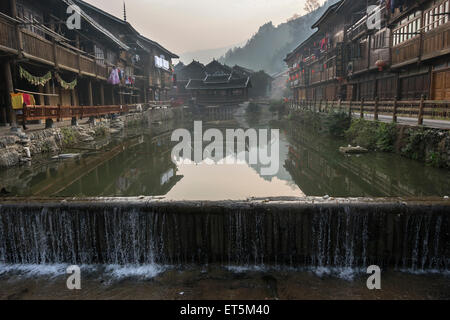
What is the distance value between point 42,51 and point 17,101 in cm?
402

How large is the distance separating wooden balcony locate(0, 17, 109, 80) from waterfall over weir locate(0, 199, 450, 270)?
981cm

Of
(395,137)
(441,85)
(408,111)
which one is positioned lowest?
(395,137)

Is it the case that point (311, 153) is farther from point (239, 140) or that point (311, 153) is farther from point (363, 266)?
point (363, 266)

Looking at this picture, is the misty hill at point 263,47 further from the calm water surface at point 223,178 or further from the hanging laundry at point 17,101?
the hanging laundry at point 17,101

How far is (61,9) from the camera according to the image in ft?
68.7

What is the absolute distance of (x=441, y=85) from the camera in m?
16.2

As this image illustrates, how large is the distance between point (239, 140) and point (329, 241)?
18166 millimetres

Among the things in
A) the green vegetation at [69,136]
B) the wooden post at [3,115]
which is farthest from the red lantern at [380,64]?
the wooden post at [3,115]

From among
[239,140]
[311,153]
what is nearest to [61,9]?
[239,140]

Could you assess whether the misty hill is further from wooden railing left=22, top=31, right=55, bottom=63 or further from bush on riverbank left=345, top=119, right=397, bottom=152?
wooden railing left=22, top=31, right=55, bottom=63

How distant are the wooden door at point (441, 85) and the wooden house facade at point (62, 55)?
20700 mm

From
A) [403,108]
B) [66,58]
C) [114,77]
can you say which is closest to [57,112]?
[66,58]

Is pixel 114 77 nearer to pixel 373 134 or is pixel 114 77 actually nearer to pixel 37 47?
pixel 37 47

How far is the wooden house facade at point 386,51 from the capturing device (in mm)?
15814
